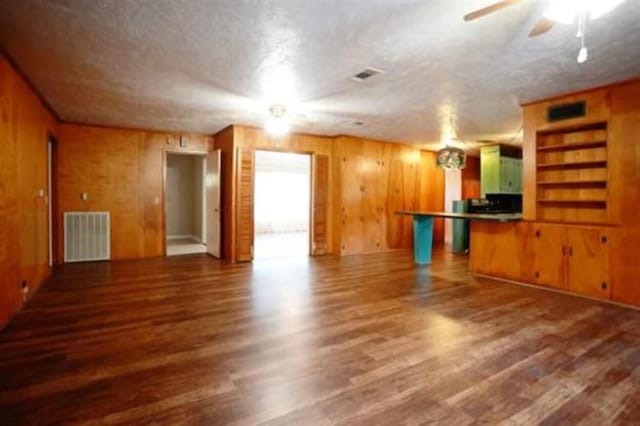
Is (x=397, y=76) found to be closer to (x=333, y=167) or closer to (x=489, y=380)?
(x=489, y=380)

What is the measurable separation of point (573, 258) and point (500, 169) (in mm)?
4018

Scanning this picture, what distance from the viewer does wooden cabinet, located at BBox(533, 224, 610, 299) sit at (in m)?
4.01

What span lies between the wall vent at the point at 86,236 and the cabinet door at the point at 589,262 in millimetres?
7327

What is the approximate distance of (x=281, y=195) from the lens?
36.6ft

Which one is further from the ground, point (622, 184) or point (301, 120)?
point (301, 120)

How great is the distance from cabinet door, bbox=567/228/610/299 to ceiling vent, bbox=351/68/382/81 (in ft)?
10.2

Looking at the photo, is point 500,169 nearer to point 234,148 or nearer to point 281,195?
point 234,148

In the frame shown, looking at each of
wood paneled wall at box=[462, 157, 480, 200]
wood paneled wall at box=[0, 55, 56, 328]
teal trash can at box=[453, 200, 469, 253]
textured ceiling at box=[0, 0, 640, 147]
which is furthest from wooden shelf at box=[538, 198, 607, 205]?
wood paneled wall at box=[0, 55, 56, 328]

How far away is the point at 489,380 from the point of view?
2221 millimetres

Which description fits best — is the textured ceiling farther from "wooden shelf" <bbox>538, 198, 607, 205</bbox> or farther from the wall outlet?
the wall outlet

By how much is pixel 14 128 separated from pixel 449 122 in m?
5.80

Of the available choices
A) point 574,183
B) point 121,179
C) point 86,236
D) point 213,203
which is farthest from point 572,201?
point 86,236

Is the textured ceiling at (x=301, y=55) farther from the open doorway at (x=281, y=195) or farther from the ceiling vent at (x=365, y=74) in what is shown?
the open doorway at (x=281, y=195)

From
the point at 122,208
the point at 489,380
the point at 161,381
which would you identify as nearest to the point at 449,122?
the point at 489,380
